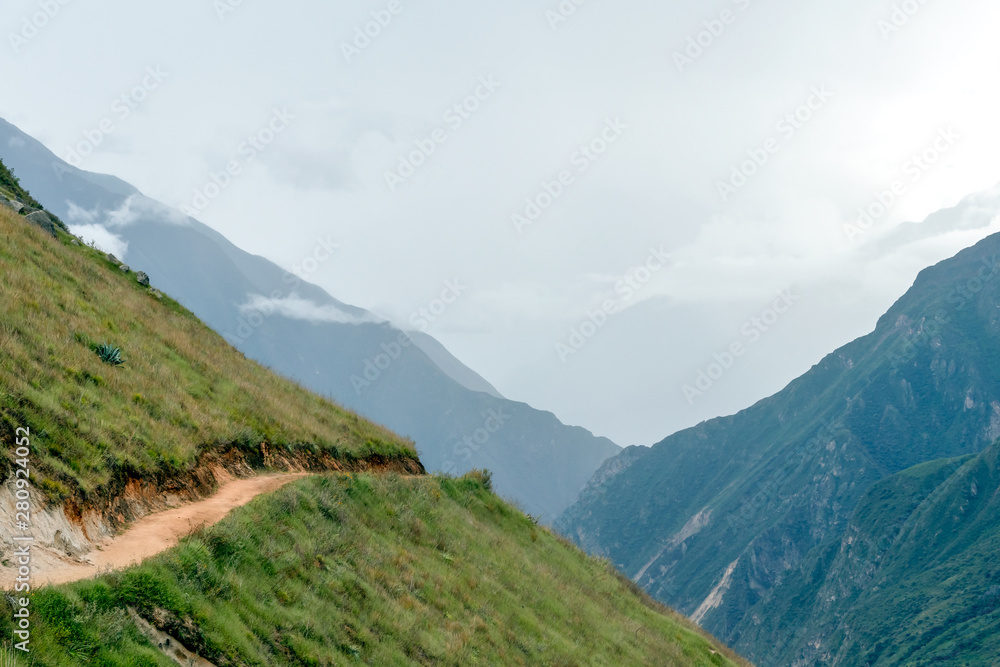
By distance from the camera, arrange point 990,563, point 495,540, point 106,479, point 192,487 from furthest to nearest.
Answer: point 990,563 < point 495,540 < point 192,487 < point 106,479

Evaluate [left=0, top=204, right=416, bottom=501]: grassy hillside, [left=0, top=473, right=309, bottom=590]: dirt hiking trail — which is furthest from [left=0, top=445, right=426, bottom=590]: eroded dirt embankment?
[left=0, top=204, right=416, bottom=501]: grassy hillside

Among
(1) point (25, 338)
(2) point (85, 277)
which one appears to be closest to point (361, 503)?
(1) point (25, 338)

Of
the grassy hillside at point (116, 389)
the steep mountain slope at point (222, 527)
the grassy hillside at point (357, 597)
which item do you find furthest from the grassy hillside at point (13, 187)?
the grassy hillside at point (357, 597)

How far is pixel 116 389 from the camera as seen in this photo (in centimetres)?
1616

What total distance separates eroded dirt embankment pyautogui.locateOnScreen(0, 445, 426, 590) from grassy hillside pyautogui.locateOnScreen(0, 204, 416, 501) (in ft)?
1.18

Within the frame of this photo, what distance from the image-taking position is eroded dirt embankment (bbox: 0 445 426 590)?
10.2 metres

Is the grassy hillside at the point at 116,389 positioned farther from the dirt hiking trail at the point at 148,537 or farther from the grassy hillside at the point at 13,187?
the grassy hillside at the point at 13,187

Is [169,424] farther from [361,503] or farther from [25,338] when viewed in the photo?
[361,503]

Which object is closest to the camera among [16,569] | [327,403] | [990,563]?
[16,569]

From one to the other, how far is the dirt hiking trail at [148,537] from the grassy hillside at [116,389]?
3.69 ft

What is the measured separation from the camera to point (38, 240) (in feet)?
79.3

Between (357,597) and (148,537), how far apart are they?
14.6 ft

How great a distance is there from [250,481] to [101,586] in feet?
Answer: 29.4

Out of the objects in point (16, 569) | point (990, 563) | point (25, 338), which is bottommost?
point (16, 569)
